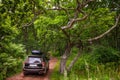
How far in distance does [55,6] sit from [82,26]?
144 inches

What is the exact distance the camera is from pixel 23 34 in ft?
148

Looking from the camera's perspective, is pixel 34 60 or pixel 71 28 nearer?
pixel 71 28

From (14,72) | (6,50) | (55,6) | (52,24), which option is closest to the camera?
(55,6)

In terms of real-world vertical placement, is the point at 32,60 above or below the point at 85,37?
below

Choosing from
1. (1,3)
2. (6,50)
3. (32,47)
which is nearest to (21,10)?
(1,3)

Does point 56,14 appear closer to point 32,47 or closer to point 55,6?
point 55,6

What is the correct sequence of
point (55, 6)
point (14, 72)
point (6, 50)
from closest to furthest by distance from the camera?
point (55, 6)
point (6, 50)
point (14, 72)

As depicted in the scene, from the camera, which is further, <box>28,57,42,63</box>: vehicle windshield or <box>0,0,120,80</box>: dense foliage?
<box>28,57,42,63</box>: vehicle windshield

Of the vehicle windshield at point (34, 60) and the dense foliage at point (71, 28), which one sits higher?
the dense foliage at point (71, 28)

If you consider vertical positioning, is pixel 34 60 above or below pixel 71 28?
below

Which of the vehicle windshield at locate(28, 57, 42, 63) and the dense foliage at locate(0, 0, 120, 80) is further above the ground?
the dense foliage at locate(0, 0, 120, 80)

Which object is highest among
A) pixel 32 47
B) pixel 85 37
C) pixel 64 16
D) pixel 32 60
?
pixel 64 16

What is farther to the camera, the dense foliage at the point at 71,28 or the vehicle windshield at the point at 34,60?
the vehicle windshield at the point at 34,60

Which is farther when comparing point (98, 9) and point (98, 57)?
point (98, 57)
